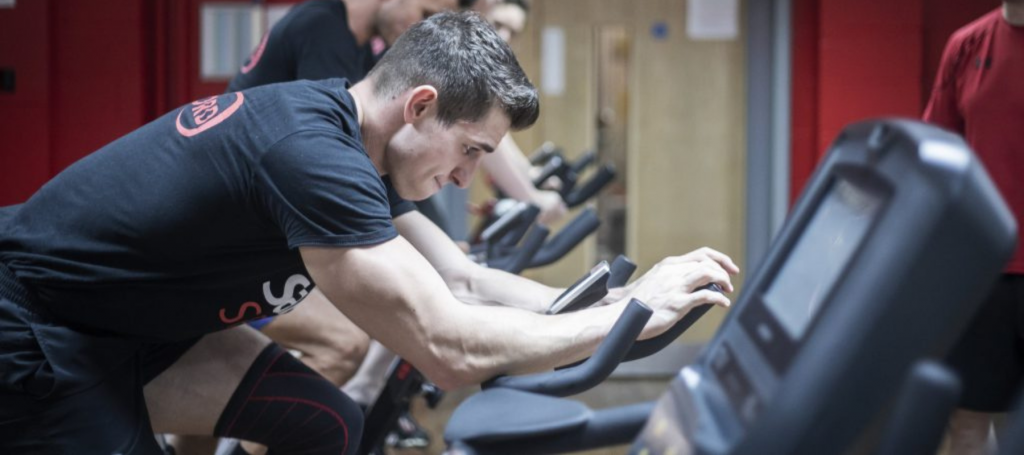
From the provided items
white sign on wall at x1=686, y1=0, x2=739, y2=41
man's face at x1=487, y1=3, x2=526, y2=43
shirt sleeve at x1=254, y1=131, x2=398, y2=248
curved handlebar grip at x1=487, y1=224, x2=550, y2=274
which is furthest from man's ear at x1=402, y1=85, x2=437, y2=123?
white sign on wall at x1=686, y1=0, x2=739, y2=41

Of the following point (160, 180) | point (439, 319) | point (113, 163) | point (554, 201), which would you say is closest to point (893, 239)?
point (439, 319)

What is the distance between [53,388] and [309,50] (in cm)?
107

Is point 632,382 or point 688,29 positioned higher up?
point 688,29

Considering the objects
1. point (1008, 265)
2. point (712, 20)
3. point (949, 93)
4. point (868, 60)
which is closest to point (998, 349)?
point (1008, 265)

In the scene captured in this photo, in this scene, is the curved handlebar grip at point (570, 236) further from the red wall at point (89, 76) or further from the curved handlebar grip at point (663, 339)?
the red wall at point (89, 76)

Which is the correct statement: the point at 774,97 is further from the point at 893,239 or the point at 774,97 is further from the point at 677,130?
the point at 893,239

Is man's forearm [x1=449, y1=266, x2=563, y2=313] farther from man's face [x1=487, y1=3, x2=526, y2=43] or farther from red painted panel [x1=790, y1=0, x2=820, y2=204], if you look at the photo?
red painted panel [x1=790, y1=0, x2=820, y2=204]

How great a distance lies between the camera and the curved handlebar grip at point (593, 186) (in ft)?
9.95

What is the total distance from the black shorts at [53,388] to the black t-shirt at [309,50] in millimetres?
914

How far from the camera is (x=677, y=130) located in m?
5.07

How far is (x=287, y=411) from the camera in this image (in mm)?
1642

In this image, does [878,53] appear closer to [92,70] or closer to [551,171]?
[551,171]

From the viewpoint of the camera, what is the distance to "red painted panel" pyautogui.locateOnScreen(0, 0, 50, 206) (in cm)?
443

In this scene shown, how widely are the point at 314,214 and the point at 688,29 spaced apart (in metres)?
4.00
